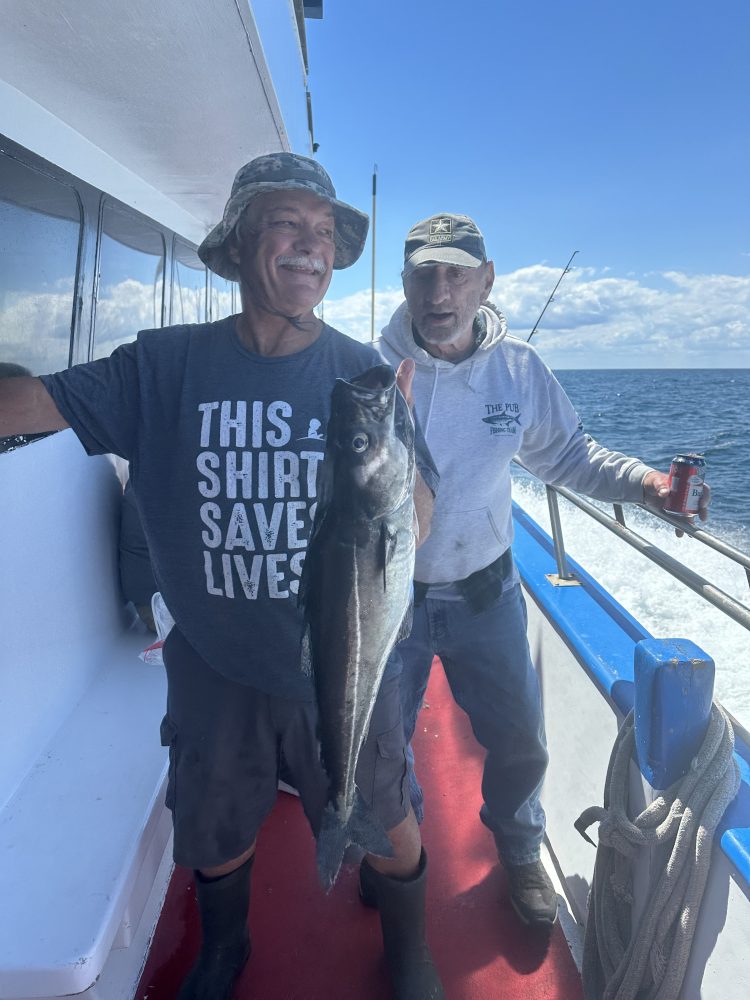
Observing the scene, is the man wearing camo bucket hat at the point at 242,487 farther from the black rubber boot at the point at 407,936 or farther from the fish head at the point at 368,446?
the fish head at the point at 368,446

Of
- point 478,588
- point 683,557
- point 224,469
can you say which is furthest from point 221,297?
point 683,557

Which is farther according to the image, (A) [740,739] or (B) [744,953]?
(A) [740,739]

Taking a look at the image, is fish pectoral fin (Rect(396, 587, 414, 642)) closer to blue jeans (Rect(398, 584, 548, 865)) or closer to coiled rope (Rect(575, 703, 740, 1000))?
blue jeans (Rect(398, 584, 548, 865))

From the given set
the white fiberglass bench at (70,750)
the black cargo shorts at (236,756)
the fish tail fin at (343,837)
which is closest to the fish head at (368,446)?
the black cargo shorts at (236,756)

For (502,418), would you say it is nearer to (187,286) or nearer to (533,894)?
(533,894)

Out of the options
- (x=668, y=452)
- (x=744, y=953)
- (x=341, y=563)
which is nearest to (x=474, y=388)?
(x=341, y=563)

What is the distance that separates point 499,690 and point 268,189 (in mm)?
1852

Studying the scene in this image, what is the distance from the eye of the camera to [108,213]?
3.21m

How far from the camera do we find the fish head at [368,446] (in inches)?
52.4

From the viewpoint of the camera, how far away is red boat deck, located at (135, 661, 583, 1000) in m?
2.09

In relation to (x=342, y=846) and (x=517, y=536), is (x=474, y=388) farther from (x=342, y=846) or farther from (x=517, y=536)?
(x=517, y=536)

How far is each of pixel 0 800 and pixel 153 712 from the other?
0.63 m

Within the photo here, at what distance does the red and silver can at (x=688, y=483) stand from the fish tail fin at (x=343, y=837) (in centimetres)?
146

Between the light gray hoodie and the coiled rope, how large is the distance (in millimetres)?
844
